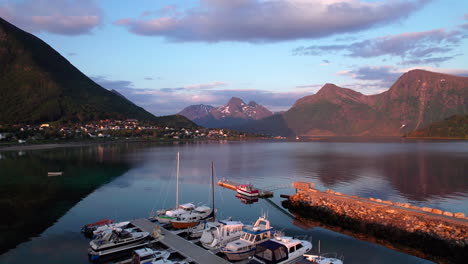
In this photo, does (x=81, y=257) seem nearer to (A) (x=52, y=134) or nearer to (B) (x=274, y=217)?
(B) (x=274, y=217)

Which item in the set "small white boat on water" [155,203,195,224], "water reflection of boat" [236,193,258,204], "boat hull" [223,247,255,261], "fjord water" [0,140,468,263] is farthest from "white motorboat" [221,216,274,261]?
"water reflection of boat" [236,193,258,204]

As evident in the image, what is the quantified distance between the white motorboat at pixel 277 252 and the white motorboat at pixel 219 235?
4291 millimetres

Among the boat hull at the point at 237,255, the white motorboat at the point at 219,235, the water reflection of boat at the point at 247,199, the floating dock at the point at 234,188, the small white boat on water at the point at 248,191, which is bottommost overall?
the water reflection of boat at the point at 247,199

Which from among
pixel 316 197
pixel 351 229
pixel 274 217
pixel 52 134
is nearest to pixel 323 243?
pixel 351 229

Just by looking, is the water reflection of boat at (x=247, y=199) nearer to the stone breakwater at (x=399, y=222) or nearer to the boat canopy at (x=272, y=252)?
the stone breakwater at (x=399, y=222)

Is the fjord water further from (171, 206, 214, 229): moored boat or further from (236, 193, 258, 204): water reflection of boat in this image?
(171, 206, 214, 229): moored boat

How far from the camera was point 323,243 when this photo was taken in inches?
1053

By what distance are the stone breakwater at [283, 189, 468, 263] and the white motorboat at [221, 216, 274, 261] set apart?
36.2 feet

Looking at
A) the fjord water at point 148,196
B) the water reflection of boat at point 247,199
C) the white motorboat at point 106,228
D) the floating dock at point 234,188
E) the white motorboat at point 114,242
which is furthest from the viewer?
the floating dock at point 234,188

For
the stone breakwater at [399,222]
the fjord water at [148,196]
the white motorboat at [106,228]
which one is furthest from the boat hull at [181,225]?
the stone breakwater at [399,222]

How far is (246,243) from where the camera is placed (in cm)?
2227

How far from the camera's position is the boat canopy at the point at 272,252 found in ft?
63.9

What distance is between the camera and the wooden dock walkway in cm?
2147

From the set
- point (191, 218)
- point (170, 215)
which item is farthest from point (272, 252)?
point (170, 215)
